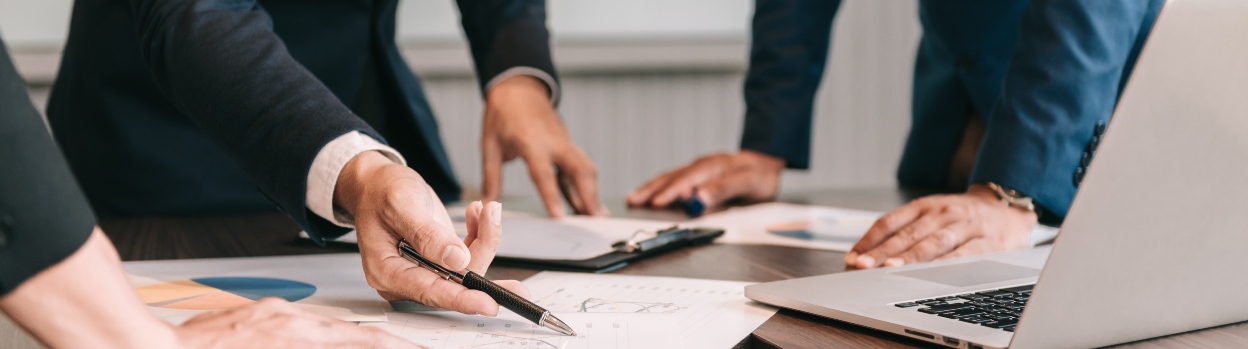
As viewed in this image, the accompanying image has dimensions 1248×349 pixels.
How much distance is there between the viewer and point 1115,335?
49cm

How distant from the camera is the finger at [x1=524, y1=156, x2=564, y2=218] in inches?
46.4

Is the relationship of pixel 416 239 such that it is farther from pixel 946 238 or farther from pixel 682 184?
pixel 682 184

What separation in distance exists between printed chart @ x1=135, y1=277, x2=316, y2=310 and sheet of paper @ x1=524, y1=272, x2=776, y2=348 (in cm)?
19

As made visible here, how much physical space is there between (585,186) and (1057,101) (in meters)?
0.58

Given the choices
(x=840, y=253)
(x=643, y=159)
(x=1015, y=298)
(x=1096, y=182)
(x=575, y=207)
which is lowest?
(x=643, y=159)

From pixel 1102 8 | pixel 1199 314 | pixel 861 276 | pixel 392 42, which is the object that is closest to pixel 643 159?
pixel 392 42

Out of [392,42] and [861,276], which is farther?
[392,42]

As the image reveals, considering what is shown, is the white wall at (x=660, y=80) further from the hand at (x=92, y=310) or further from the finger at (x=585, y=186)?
the hand at (x=92, y=310)

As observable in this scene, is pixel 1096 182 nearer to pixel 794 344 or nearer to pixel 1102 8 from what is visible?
pixel 794 344

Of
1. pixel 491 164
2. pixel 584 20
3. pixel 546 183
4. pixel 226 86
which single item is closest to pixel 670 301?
pixel 226 86

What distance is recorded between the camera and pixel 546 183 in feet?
3.97

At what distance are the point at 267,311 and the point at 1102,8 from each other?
89cm

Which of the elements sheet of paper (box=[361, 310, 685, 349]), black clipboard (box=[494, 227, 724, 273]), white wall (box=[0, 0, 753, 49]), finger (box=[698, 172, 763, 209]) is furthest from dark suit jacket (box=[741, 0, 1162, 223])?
white wall (box=[0, 0, 753, 49])

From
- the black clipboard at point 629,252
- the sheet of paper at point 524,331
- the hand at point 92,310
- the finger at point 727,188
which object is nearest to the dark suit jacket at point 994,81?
the finger at point 727,188
